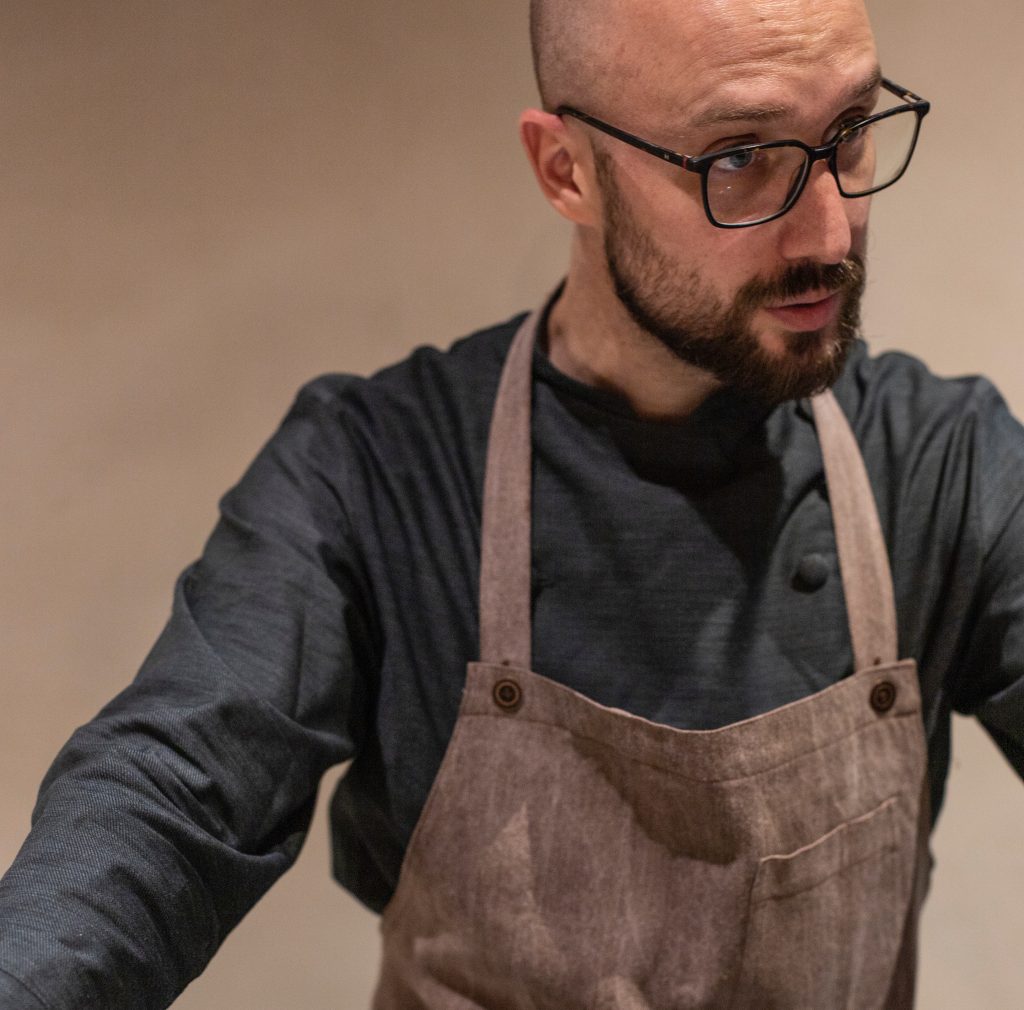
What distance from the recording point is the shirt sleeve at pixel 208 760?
85 cm

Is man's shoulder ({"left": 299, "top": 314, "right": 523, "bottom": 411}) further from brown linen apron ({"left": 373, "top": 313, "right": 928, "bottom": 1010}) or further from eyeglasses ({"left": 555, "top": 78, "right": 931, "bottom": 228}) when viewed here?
eyeglasses ({"left": 555, "top": 78, "right": 931, "bottom": 228})

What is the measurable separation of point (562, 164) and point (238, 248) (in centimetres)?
40

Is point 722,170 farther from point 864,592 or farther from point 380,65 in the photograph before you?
point 380,65

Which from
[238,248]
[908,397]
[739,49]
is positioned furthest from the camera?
[238,248]

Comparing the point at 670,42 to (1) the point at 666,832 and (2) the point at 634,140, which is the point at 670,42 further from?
(1) the point at 666,832

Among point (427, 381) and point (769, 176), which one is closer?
point (769, 176)

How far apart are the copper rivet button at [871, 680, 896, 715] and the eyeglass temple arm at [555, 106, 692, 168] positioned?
1.43 ft

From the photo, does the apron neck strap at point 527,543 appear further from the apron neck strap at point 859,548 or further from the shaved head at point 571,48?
the shaved head at point 571,48

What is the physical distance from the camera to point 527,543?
42.9 inches

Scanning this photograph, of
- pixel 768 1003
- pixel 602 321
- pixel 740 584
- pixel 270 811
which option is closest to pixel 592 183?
pixel 602 321

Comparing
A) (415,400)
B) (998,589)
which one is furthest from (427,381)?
(998,589)

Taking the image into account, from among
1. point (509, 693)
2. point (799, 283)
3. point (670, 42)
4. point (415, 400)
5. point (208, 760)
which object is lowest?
point (208, 760)

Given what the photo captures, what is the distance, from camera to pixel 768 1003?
105 centimetres

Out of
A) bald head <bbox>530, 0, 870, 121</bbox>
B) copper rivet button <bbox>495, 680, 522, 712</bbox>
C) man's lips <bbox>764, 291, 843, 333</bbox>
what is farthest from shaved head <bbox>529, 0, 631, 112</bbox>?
copper rivet button <bbox>495, 680, 522, 712</bbox>
